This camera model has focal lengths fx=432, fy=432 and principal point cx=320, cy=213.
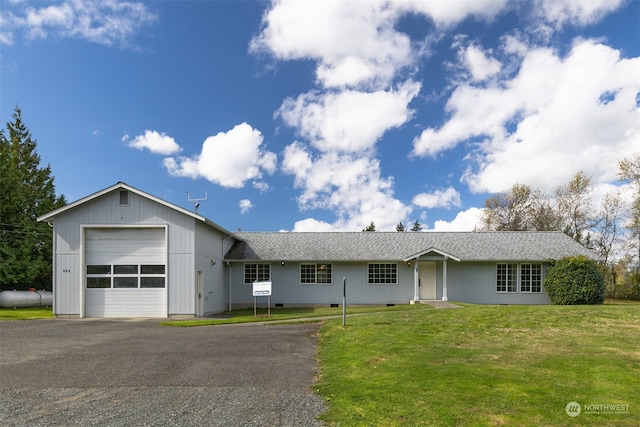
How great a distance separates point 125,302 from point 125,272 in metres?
1.29

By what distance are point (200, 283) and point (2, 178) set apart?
64.2 feet

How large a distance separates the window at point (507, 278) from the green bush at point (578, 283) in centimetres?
223

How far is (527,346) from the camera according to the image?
932 cm

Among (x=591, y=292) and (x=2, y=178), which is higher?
(x=2, y=178)

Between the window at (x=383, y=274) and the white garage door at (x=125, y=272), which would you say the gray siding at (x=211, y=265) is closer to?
the white garage door at (x=125, y=272)

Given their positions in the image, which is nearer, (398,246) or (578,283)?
(578,283)

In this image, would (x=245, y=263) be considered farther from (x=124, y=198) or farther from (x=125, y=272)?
(x=124, y=198)

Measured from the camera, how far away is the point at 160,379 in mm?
7254

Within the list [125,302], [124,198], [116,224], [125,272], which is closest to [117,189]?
[124,198]

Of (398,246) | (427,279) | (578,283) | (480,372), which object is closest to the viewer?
(480,372)

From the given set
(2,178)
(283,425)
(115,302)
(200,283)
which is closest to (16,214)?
(2,178)

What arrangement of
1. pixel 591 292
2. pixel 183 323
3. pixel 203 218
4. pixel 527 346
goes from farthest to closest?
pixel 591 292, pixel 203 218, pixel 183 323, pixel 527 346

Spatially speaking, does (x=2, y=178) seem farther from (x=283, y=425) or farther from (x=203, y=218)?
(x=283, y=425)

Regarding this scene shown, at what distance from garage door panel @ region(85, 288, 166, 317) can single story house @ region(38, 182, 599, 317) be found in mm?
43
